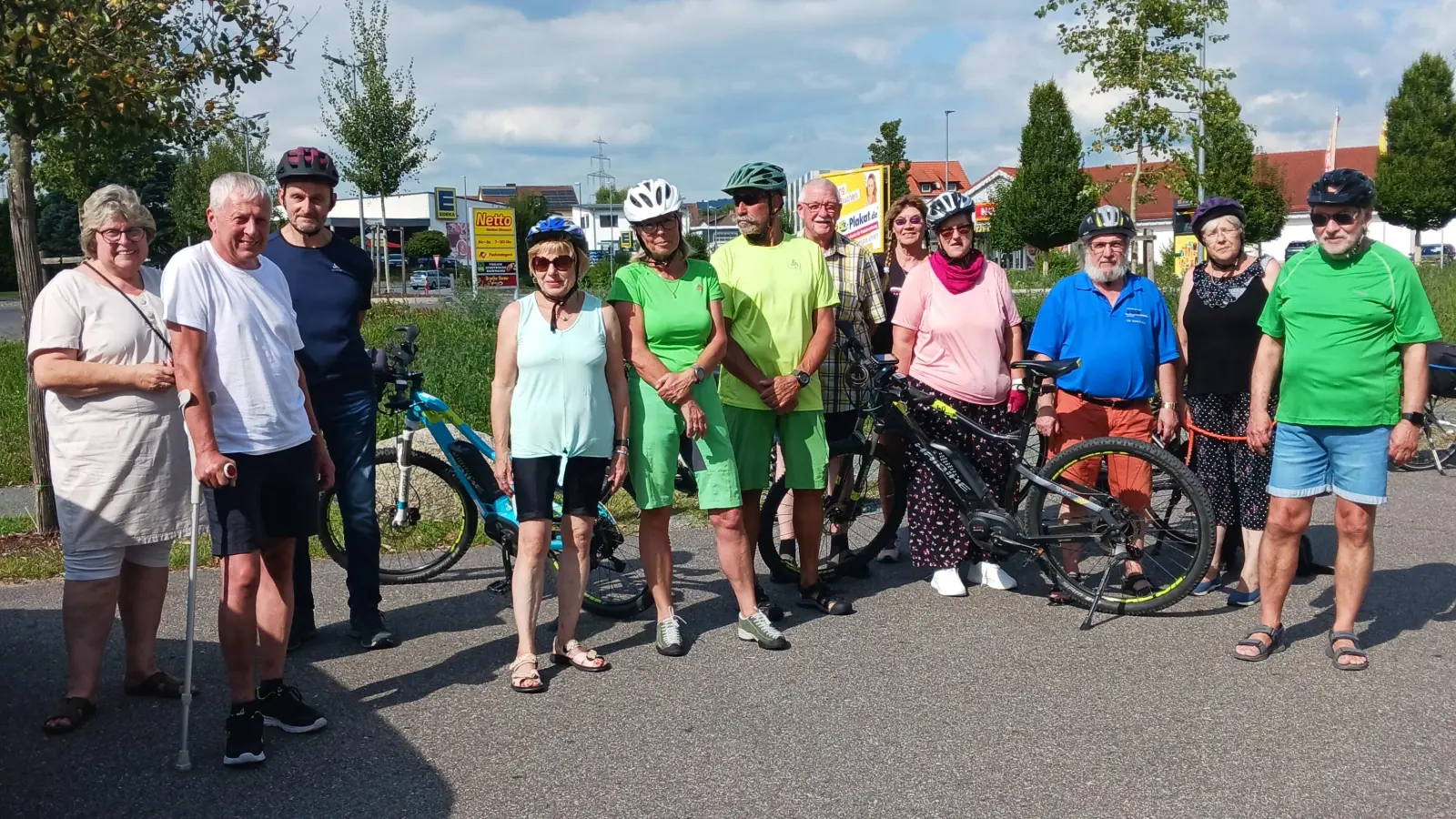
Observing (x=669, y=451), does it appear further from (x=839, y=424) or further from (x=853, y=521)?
(x=853, y=521)

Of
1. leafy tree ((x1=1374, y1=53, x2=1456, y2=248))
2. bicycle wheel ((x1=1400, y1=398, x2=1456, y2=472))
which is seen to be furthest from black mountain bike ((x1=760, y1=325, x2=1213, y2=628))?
leafy tree ((x1=1374, y1=53, x2=1456, y2=248))

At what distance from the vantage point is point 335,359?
5.18 meters

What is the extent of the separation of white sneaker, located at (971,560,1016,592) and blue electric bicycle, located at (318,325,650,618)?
177 centimetres

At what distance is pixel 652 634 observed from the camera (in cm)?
555

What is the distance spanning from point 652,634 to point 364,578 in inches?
51.6

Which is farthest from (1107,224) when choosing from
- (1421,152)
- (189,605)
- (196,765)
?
(1421,152)

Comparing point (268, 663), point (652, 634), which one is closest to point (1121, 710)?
point (652, 634)

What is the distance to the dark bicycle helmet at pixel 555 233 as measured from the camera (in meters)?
4.77

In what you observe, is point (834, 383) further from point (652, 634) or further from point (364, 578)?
point (364, 578)

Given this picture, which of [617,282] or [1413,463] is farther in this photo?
[1413,463]

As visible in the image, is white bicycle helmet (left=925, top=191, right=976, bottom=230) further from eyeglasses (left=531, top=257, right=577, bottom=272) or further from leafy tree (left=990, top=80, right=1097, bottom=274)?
leafy tree (left=990, top=80, right=1097, bottom=274)

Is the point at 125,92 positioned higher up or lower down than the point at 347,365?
higher up

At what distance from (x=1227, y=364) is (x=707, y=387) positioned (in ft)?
8.69

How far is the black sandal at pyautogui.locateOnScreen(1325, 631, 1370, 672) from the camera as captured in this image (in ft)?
15.9
